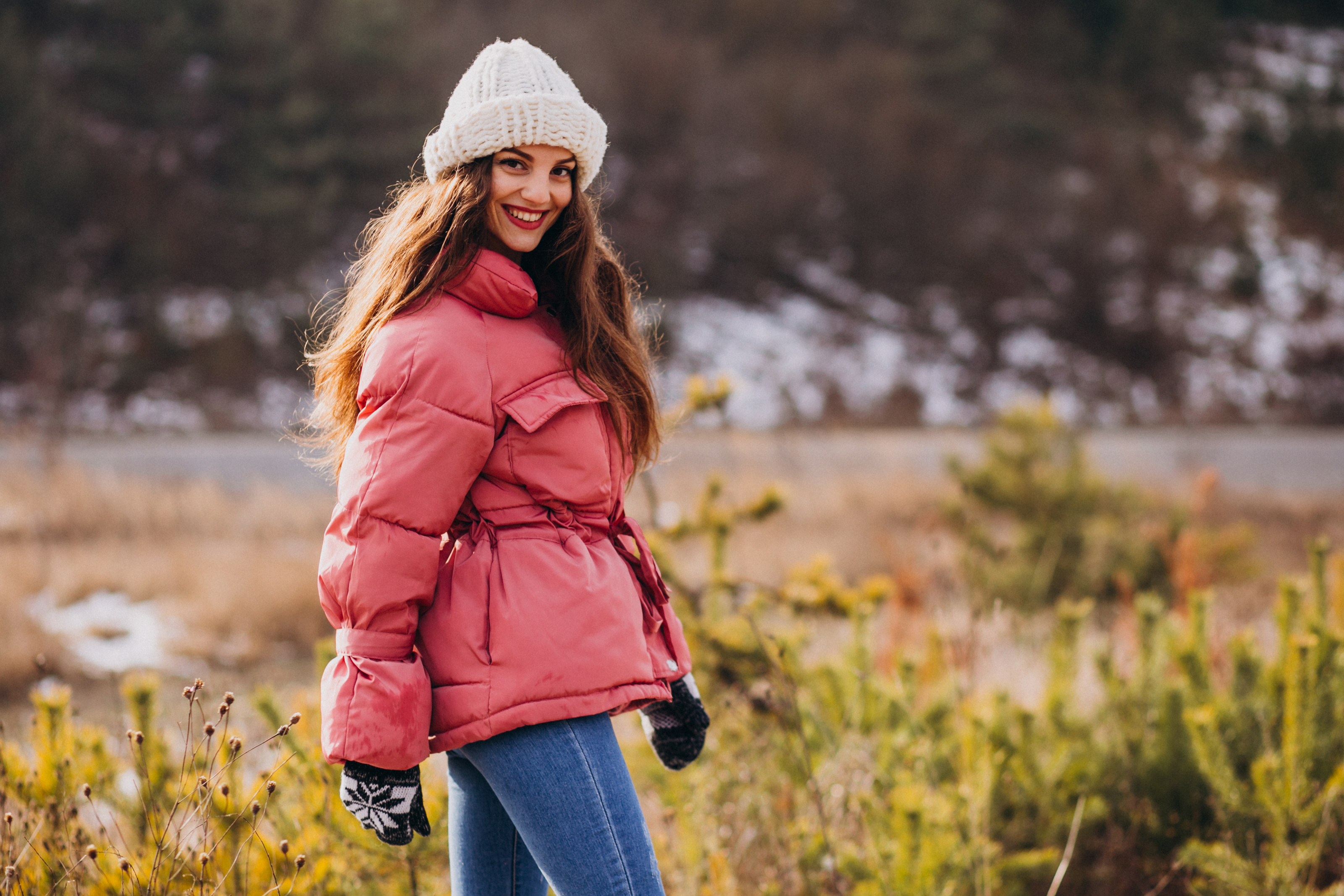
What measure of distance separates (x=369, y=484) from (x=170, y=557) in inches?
239

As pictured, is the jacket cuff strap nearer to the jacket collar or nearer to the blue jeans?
the blue jeans

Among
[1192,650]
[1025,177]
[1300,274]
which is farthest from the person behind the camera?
[1025,177]

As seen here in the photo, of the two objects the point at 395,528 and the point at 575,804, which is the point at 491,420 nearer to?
the point at 395,528

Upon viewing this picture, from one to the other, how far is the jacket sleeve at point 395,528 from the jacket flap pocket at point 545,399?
0.04 m

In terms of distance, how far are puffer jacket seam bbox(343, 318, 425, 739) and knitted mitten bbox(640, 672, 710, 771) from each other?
57cm

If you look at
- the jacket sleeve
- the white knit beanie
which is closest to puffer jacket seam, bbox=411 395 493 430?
the jacket sleeve

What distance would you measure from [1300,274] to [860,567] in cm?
1571

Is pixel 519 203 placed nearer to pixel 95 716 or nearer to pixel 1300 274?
pixel 95 716

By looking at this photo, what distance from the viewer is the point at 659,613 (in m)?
1.54

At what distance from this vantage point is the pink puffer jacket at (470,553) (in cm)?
128

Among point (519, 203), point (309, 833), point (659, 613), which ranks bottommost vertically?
point (309, 833)

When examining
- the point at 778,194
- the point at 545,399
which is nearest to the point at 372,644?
the point at 545,399

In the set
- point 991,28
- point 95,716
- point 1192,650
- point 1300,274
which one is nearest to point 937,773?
point 1192,650

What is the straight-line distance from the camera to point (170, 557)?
6.50m
